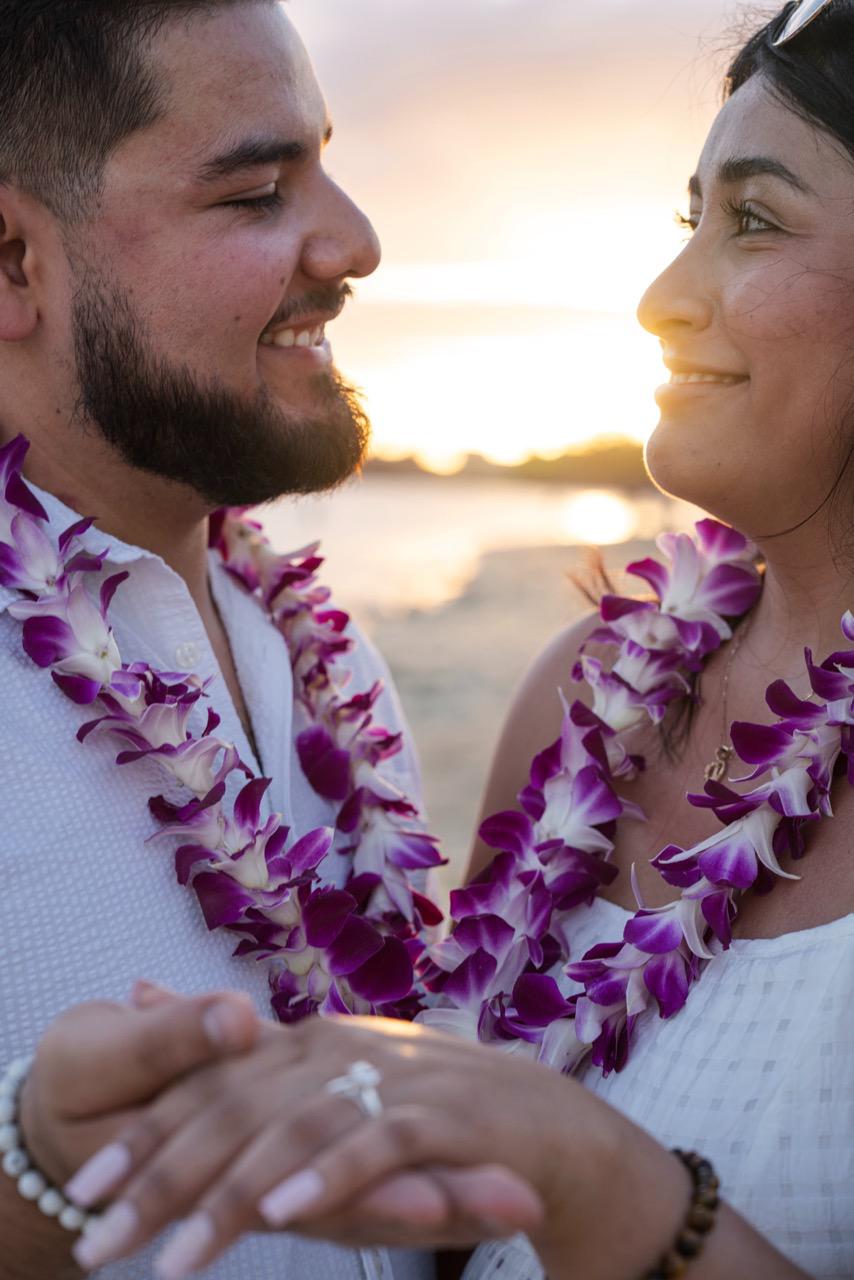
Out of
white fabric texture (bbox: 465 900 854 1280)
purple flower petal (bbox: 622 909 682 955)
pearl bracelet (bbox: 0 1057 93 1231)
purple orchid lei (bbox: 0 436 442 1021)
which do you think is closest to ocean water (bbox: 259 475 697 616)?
purple orchid lei (bbox: 0 436 442 1021)

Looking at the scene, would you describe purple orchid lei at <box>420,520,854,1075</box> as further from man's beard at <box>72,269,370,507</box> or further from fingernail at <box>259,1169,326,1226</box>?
fingernail at <box>259,1169,326,1226</box>

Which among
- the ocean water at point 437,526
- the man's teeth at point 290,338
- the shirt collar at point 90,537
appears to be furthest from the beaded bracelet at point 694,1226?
A: the ocean water at point 437,526

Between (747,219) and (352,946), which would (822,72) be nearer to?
(747,219)

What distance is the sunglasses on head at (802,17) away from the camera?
1.99m

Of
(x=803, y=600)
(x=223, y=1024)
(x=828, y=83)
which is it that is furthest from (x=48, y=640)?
(x=828, y=83)

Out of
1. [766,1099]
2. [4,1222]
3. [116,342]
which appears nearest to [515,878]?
[766,1099]

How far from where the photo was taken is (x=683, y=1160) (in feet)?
4.28

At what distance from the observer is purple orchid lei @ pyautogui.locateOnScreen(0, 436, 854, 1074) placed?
1.87 m

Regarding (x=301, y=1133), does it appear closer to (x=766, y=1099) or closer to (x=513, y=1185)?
(x=513, y=1185)

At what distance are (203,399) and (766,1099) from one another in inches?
63.2

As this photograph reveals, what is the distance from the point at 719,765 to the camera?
2.17 metres

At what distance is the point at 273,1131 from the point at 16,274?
1.82 m

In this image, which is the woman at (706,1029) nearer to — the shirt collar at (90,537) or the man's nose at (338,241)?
the man's nose at (338,241)

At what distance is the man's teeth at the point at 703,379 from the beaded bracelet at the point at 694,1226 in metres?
1.31
